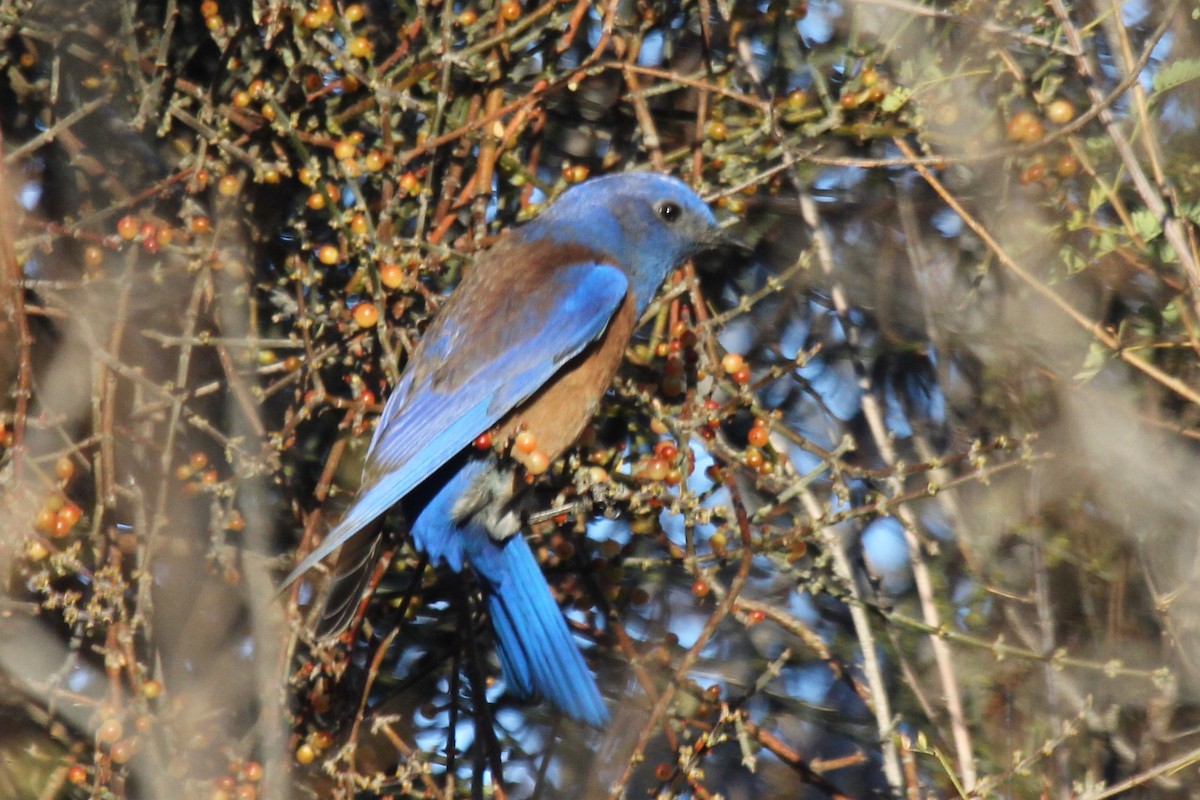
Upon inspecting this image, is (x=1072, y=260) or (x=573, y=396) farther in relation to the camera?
(x=573, y=396)

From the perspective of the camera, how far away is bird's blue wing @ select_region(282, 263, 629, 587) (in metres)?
3.01

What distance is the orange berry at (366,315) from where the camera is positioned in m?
2.72

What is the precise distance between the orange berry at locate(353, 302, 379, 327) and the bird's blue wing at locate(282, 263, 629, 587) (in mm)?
270

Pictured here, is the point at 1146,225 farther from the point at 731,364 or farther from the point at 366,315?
the point at 366,315

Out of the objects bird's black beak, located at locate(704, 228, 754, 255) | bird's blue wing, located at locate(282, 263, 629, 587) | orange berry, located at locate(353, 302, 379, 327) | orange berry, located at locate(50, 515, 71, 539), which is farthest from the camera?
bird's black beak, located at locate(704, 228, 754, 255)

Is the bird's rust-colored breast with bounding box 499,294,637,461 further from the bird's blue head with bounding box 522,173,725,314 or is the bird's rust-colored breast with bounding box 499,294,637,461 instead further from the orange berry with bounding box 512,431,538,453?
the bird's blue head with bounding box 522,173,725,314

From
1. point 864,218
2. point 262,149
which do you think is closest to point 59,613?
point 262,149

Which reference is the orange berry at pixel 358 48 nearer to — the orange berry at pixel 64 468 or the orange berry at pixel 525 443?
the orange berry at pixel 525 443

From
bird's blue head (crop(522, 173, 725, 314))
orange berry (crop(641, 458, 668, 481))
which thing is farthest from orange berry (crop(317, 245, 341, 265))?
orange berry (crop(641, 458, 668, 481))

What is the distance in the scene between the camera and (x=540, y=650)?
9.65ft

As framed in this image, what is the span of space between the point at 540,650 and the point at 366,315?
2.73 ft

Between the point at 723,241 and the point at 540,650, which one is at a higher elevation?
the point at 723,241

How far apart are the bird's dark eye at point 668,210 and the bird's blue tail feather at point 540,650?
36.5 inches

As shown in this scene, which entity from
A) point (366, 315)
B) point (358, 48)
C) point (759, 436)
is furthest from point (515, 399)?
point (358, 48)
